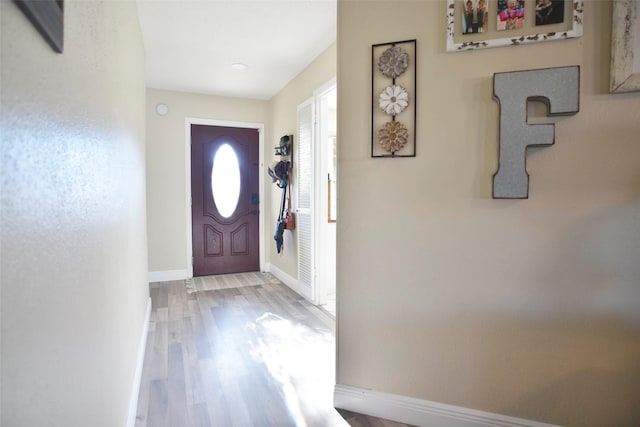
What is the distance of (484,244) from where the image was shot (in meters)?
1.55

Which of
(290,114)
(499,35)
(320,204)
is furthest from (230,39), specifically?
(499,35)

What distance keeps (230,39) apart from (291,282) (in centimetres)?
278

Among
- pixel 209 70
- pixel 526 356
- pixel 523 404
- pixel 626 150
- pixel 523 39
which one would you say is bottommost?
pixel 523 404

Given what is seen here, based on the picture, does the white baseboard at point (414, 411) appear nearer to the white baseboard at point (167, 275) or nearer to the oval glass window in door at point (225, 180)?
the white baseboard at point (167, 275)

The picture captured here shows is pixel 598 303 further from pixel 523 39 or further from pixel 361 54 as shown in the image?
pixel 361 54

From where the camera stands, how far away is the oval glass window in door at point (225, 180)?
4703 millimetres

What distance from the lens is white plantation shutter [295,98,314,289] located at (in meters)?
3.58

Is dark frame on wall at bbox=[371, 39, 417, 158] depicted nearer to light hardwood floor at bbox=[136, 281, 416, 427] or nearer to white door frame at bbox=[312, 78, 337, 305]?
light hardwood floor at bbox=[136, 281, 416, 427]

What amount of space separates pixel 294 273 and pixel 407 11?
124 inches

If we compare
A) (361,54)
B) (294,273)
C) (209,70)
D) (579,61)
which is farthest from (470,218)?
(209,70)

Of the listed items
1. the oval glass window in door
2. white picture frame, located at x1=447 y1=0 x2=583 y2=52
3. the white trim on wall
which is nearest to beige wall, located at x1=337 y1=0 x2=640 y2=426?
white picture frame, located at x1=447 y1=0 x2=583 y2=52

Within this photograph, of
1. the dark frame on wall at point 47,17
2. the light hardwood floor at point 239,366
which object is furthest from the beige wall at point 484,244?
the dark frame on wall at point 47,17

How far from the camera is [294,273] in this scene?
412 centimetres

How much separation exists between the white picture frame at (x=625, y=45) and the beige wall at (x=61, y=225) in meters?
1.87
